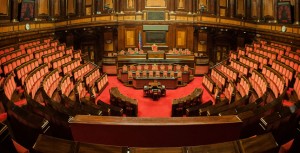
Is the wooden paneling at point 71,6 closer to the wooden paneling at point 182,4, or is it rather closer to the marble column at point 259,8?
the wooden paneling at point 182,4

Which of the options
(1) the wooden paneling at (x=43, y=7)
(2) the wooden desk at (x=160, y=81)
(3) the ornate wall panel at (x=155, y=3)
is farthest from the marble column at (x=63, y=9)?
(2) the wooden desk at (x=160, y=81)

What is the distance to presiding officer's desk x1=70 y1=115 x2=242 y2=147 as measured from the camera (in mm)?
2439

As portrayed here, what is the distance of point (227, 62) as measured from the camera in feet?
32.1

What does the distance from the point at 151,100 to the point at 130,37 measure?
4.73 m

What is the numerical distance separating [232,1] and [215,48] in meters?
1.93

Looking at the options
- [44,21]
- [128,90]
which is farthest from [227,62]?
[44,21]

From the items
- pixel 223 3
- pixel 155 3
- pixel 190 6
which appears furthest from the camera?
pixel 155 3

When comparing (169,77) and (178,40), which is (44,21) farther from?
(178,40)

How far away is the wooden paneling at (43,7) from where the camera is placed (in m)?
8.82

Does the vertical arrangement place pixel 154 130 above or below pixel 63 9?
below

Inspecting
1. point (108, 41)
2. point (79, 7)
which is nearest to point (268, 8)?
point (108, 41)

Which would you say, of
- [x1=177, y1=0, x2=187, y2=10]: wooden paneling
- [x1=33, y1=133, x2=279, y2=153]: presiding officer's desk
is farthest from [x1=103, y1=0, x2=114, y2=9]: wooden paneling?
[x1=33, y1=133, x2=279, y2=153]: presiding officer's desk

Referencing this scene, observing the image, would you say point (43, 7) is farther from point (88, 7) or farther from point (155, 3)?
point (155, 3)

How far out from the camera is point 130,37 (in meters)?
11.7
